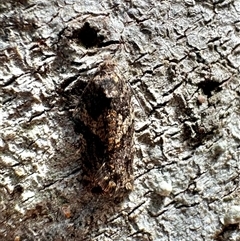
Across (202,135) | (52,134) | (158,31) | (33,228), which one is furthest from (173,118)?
(33,228)

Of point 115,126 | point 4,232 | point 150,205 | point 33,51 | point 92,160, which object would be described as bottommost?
point 4,232

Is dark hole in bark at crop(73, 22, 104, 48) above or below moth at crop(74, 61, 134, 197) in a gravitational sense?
above

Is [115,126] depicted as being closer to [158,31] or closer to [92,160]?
[92,160]

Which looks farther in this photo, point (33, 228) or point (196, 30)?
point (196, 30)

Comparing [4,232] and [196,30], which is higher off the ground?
[196,30]

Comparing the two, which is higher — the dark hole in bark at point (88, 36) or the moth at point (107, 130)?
the dark hole in bark at point (88, 36)
